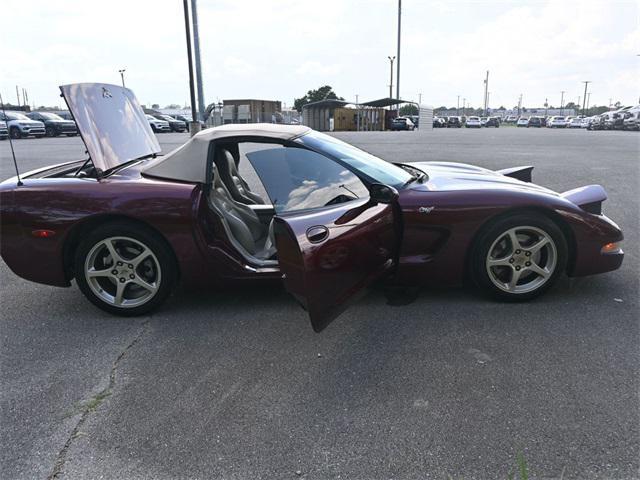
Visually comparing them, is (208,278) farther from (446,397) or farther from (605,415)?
(605,415)

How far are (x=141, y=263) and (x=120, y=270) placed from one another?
5.9 inches

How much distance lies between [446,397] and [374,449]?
563 millimetres

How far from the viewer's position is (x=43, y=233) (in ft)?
11.7

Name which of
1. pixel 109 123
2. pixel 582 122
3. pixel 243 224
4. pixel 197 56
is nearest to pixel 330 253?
pixel 243 224

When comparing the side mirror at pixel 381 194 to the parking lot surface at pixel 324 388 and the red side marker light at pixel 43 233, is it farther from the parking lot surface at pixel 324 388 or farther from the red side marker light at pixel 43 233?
the red side marker light at pixel 43 233

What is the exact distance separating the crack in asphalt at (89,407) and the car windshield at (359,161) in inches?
70.9

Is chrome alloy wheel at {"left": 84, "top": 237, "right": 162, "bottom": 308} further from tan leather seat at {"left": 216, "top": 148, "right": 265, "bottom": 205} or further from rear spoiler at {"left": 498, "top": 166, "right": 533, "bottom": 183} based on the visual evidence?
rear spoiler at {"left": 498, "top": 166, "right": 533, "bottom": 183}

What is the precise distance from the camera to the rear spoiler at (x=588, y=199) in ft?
12.3

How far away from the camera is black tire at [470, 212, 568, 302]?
355 centimetres

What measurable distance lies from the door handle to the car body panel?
73.7 inches

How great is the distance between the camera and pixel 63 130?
30.1m

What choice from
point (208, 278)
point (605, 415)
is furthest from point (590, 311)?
point (208, 278)

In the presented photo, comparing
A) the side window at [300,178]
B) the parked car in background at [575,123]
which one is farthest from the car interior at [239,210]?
the parked car in background at [575,123]

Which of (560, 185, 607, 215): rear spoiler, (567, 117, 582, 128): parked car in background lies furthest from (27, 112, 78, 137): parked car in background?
(567, 117, 582, 128): parked car in background
